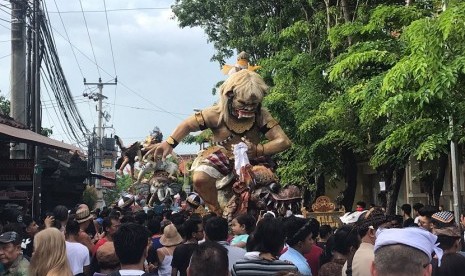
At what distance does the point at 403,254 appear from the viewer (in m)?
3.19

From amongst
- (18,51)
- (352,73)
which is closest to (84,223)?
(352,73)

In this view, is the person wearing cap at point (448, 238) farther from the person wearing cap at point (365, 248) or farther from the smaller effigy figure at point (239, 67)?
the smaller effigy figure at point (239, 67)

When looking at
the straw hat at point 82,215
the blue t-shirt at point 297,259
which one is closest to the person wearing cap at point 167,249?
the straw hat at point 82,215

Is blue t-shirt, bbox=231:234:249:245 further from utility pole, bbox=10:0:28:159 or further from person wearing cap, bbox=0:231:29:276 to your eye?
utility pole, bbox=10:0:28:159

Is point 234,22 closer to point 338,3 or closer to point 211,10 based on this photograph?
point 211,10

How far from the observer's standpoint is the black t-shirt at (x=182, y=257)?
245 inches

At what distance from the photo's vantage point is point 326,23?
64.3ft

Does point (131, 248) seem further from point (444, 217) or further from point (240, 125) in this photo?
point (240, 125)

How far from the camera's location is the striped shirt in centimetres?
484

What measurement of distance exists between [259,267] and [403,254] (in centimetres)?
182

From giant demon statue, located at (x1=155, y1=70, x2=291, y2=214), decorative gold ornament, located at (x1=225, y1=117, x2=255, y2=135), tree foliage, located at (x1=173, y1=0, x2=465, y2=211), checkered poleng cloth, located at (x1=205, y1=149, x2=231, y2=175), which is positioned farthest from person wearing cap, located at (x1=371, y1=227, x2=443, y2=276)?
decorative gold ornament, located at (x1=225, y1=117, x2=255, y2=135)

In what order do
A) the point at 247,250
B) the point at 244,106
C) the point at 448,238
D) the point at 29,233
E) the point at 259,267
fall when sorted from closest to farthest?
the point at 259,267, the point at 448,238, the point at 247,250, the point at 29,233, the point at 244,106

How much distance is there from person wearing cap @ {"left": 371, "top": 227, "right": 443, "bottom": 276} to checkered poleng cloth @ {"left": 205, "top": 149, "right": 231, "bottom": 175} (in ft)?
27.7

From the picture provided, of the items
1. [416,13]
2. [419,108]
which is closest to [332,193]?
[416,13]
